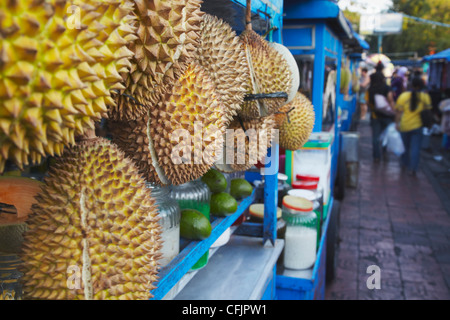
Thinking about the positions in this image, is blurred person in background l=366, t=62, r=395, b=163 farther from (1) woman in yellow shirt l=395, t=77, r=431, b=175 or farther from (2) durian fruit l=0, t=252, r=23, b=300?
(2) durian fruit l=0, t=252, r=23, b=300

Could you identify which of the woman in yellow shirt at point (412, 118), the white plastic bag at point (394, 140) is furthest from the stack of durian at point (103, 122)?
the white plastic bag at point (394, 140)

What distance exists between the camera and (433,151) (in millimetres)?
10578

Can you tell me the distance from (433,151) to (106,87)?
37.7 feet

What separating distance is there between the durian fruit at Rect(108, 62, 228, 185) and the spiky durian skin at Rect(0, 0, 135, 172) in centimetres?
32

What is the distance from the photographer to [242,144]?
144 centimetres

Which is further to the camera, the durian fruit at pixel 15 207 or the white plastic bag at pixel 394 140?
the white plastic bag at pixel 394 140

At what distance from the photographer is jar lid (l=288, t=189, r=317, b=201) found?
300 centimetres

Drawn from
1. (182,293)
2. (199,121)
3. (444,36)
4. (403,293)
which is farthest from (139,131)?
(444,36)

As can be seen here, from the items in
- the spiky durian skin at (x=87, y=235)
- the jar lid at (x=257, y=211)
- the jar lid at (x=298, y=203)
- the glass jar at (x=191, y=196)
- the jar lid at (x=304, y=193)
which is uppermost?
the spiky durian skin at (x=87, y=235)

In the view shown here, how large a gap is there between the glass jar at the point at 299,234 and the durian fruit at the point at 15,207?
219 centimetres

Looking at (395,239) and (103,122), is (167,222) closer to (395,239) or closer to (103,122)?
(103,122)

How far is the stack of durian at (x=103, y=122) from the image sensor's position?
0.47 meters

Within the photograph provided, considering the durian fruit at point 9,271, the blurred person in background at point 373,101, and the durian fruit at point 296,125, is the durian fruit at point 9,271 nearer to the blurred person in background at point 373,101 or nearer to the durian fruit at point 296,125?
the durian fruit at point 296,125

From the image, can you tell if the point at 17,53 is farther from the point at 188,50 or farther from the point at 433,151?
the point at 433,151
